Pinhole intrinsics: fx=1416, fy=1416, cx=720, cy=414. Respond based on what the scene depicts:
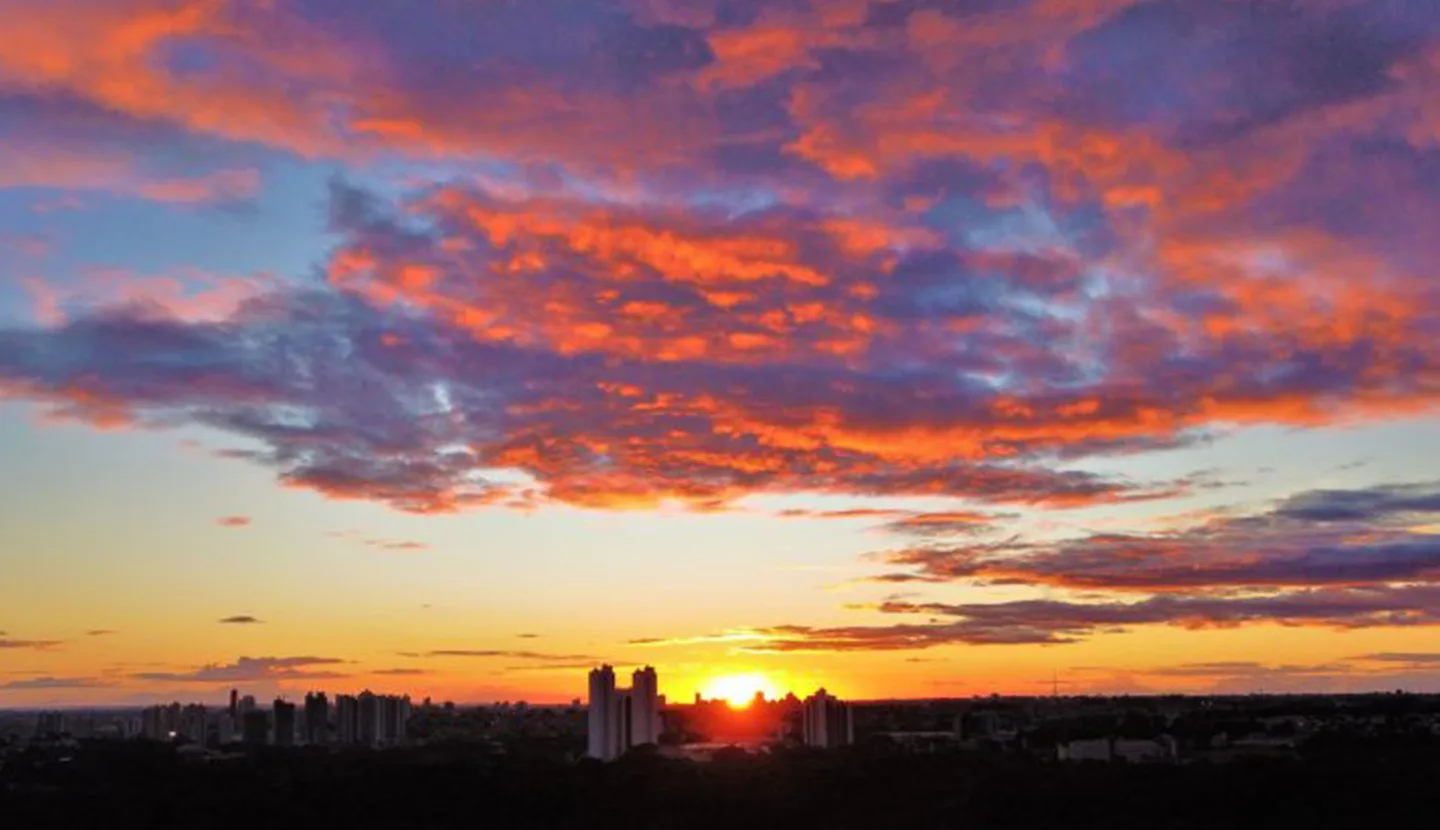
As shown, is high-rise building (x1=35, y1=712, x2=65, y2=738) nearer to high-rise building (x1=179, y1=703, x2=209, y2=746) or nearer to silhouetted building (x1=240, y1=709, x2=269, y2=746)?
high-rise building (x1=179, y1=703, x2=209, y2=746)

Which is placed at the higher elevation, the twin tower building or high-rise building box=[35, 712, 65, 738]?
the twin tower building

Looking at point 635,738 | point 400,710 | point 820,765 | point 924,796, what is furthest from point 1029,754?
point 400,710

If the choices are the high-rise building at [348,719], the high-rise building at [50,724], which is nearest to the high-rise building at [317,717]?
the high-rise building at [348,719]

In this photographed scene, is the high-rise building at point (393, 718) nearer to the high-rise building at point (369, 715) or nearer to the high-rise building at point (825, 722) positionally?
the high-rise building at point (369, 715)

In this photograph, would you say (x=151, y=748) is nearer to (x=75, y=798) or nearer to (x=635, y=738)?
(x=635, y=738)

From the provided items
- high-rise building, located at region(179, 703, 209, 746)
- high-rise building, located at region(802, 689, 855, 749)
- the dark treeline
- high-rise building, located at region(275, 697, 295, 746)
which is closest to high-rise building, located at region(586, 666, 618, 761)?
high-rise building, located at region(802, 689, 855, 749)

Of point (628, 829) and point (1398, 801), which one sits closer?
point (1398, 801)
